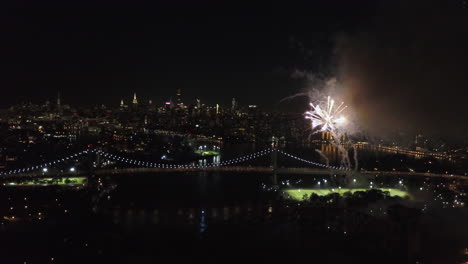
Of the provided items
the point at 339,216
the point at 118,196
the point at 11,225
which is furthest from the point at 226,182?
the point at 11,225

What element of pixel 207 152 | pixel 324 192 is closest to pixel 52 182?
pixel 324 192

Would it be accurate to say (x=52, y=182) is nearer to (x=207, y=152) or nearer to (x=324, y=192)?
(x=324, y=192)

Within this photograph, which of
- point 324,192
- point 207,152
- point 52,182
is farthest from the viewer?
point 207,152

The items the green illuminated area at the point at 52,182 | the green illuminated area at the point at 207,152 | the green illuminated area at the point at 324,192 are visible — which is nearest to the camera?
the green illuminated area at the point at 52,182

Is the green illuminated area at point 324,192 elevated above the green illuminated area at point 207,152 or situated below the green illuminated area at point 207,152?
below

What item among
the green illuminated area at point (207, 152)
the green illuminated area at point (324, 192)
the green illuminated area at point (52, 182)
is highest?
the green illuminated area at point (207, 152)

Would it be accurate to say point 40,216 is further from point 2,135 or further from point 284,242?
point 2,135

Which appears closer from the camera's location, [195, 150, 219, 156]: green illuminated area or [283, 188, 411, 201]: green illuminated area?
[283, 188, 411, 201]: green illuminated area

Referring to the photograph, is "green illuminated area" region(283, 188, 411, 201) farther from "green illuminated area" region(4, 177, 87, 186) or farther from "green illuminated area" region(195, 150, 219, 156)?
"green illuminated area" region(195, 150, 219, 156)

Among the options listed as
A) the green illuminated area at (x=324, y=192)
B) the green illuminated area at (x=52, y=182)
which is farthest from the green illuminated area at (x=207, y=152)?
the green illuminated area at (x=324, y=192)

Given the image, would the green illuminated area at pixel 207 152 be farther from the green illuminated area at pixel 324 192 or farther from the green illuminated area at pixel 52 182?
the green illuminated area at pixel 324 192

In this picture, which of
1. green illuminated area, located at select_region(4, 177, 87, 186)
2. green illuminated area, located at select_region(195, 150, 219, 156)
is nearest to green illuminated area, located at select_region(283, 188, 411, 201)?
green illuminated area, located at select_region(4, 177, 87, 186)
